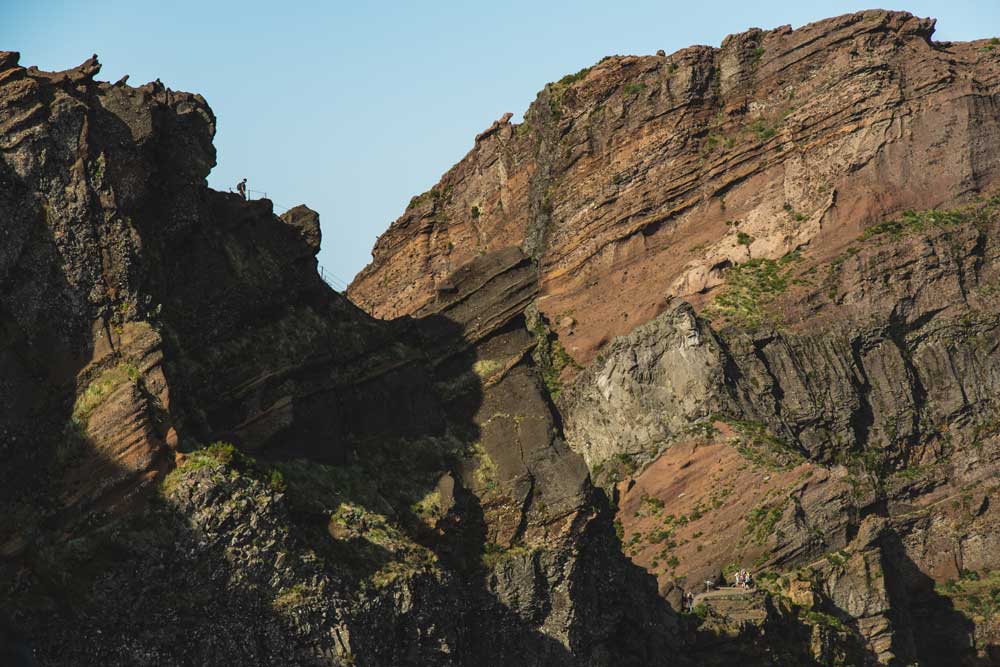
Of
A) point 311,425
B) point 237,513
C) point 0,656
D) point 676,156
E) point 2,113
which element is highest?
point 676,156

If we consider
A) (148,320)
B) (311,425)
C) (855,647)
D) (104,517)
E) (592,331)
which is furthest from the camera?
(592,331)

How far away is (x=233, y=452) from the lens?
7819 centimetres

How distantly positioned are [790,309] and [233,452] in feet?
175

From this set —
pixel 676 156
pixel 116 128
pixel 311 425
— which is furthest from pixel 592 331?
pixel 116 128

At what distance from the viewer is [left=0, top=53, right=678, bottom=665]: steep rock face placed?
74188 mm

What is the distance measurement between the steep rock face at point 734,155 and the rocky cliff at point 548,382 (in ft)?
0.74

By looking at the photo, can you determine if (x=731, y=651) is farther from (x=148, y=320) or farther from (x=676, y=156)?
(x=676, y=156)

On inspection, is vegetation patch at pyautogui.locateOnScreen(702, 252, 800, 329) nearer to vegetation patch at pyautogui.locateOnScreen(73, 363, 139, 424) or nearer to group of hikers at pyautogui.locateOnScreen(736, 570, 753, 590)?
group of hikers at pyautogui.locateOnScreen(736, 570, 753, 590)

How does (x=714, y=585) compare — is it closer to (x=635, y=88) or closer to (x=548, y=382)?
(x=548, y=382)

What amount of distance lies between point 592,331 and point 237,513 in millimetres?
56368

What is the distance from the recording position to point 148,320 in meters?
79.6

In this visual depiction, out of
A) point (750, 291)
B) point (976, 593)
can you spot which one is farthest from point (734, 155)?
point (976, 593)

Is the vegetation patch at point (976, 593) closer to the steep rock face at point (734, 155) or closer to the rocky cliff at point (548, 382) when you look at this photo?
the rocky cliff at point (548, 382)

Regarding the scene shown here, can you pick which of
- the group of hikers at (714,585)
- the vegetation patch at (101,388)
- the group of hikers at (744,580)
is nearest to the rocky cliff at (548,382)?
the vegetation patch at (101,388)
